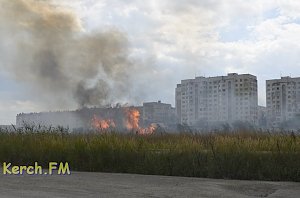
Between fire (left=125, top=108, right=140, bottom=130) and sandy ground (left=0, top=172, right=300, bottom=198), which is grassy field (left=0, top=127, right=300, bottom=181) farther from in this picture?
fire (left=125, top=108, right=140, bottom=130)

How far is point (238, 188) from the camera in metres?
8.58

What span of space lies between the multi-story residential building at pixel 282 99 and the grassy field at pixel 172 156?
47949 millimetres

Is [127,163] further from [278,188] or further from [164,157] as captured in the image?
[278,188]

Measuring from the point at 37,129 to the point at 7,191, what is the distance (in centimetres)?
1009

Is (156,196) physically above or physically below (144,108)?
below

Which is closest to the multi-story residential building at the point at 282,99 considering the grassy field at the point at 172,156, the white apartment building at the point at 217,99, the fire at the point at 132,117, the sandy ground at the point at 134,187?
the white apartment building at the point at 217,99

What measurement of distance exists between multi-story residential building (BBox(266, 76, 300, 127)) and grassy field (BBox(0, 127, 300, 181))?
47.9 m

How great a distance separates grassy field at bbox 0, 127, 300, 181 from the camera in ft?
33.8

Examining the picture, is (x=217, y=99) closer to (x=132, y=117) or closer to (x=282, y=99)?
(x=282, y=99)

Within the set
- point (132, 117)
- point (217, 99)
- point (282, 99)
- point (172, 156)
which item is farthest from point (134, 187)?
point (282, 99)

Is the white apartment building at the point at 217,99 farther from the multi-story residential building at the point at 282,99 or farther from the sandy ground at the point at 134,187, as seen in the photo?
the sandy ground at the point at 134,187

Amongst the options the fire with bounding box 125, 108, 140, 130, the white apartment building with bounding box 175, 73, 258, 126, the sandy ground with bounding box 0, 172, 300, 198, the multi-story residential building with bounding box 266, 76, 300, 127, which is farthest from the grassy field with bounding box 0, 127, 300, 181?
the multi-story residential building with bounding box 266, 76, 300, 127

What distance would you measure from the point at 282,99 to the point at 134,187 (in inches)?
2250

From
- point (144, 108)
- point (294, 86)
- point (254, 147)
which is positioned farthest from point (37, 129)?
point (294, 86)
